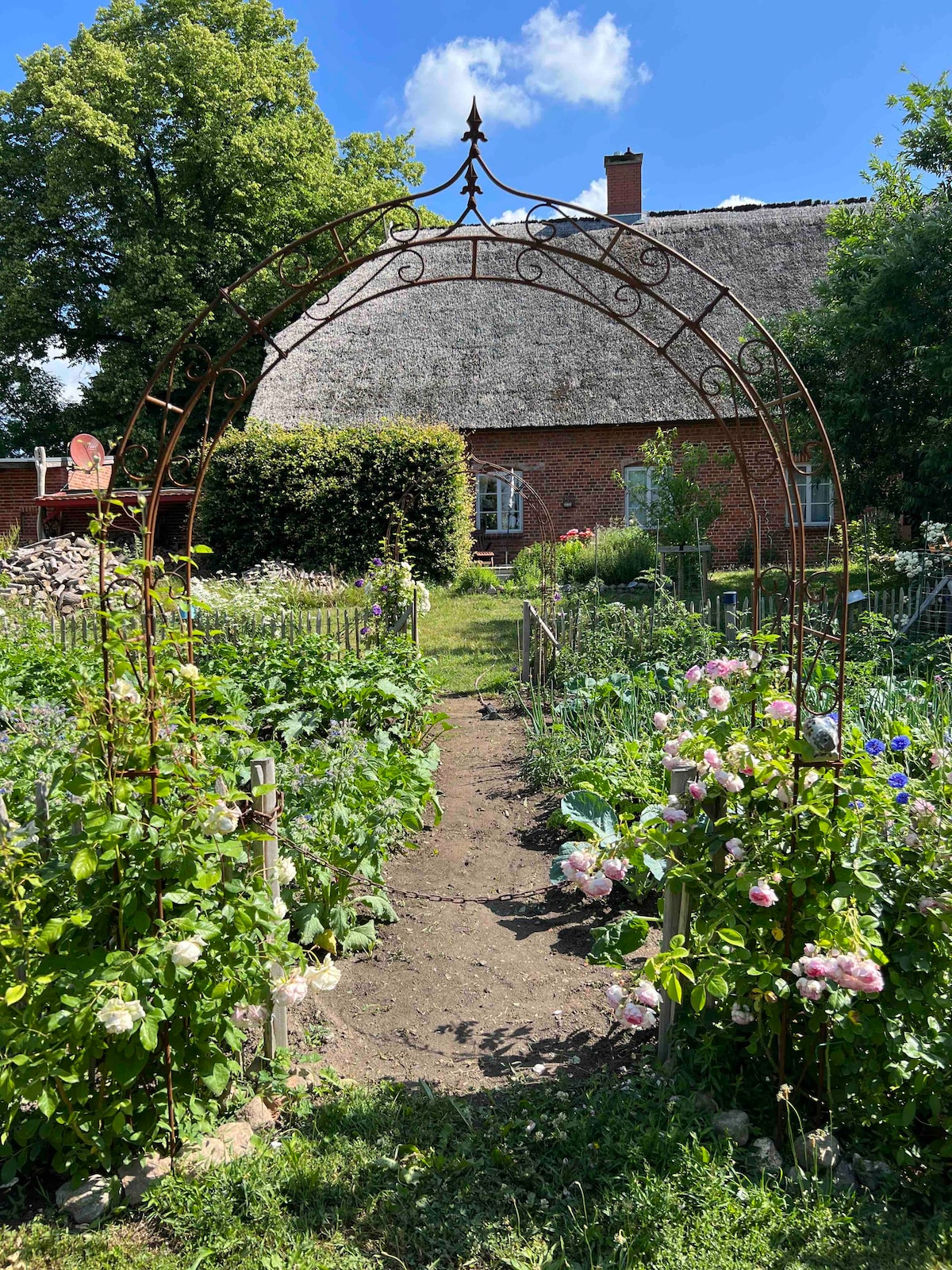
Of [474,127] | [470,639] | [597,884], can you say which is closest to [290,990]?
[597,884]

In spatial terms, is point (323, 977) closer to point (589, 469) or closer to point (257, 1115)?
point (257, 1115)

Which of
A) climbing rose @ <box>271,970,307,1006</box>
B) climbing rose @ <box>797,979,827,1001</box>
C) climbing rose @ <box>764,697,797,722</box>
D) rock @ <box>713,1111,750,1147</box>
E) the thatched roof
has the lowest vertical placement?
rock @ <box>713,1111,750,1147</box>

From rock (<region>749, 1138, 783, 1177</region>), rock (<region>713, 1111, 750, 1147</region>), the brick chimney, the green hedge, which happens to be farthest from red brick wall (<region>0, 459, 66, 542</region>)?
rock (<region>749, 1138, 783, 1177</region>)

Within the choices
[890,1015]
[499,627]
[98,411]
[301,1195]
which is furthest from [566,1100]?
[98,411]

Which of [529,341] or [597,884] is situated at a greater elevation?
[529,341]

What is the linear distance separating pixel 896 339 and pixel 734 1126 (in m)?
8.90

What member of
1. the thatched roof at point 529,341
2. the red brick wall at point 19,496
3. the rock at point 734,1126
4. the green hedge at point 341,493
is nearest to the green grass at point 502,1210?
the rock at point 734,1126

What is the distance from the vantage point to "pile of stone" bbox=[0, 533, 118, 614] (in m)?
9.88

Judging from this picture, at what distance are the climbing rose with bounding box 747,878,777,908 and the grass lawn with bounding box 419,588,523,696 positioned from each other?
503 centimetres

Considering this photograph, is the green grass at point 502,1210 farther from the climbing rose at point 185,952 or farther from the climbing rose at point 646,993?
the climbing rose at point 185,952

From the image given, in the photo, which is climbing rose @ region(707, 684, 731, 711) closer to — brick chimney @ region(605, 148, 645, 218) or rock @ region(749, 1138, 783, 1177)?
rock @ region(749, 1138, 783, 1177)

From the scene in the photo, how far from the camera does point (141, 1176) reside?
2.18m

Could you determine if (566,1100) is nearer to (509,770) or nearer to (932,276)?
(509,770)

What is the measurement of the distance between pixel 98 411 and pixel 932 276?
19.5 meters
